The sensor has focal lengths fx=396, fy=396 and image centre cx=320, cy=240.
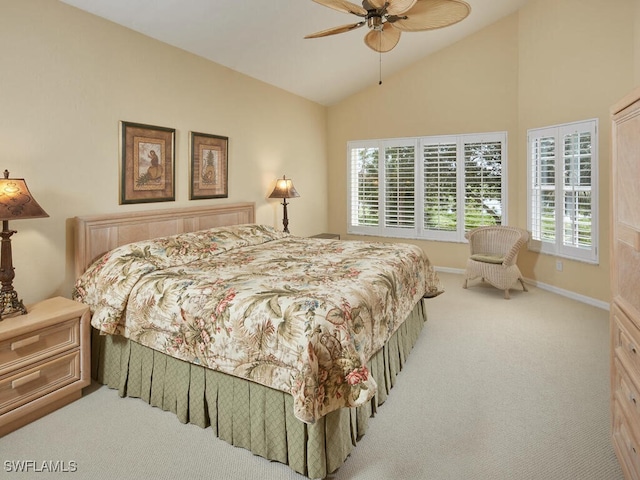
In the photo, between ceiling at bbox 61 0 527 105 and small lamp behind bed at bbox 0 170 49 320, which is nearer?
small lamp behind bed at bbox 0 170 49 320

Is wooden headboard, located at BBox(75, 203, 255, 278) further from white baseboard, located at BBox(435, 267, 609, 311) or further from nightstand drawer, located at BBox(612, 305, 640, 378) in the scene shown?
white baseboard, located at BBox(435, 267, 609, 311)

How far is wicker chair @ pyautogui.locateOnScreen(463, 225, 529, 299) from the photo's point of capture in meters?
4.78

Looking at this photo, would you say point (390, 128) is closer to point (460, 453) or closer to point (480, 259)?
point (480, 259)

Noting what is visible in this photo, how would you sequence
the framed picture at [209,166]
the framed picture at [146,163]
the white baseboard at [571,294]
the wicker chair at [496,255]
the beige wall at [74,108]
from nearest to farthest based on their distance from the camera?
the beige wall at [74,108], the framed picture at [146,163], the framed picture at [209,166], the white baseboard at [571,294], the wicker chair at [496,255]

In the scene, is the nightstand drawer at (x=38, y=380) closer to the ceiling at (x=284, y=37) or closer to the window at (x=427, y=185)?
the ceiling at (x=284, y=37)

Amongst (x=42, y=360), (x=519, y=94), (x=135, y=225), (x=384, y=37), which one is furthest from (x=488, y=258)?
(x=42, y=360)

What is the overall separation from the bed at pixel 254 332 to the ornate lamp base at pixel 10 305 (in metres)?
0.41

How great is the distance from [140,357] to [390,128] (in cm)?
514

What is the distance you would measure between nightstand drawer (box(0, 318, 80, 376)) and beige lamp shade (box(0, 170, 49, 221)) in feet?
2.28

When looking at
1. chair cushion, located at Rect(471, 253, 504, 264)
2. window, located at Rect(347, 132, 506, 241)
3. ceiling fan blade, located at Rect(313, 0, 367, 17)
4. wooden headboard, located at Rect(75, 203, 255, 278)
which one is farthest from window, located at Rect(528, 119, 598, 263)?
→ wooden headboard, located at Rect(75, 203, 255, 278)

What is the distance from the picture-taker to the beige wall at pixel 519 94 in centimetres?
429

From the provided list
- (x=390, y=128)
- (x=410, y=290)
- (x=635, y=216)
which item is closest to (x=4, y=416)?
(x=410, y=290)

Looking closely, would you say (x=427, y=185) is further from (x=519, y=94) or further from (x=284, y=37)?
(x=284, y=37)

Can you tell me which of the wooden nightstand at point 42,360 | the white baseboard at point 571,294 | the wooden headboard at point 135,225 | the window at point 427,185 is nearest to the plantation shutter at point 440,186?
the window at point 427,185
